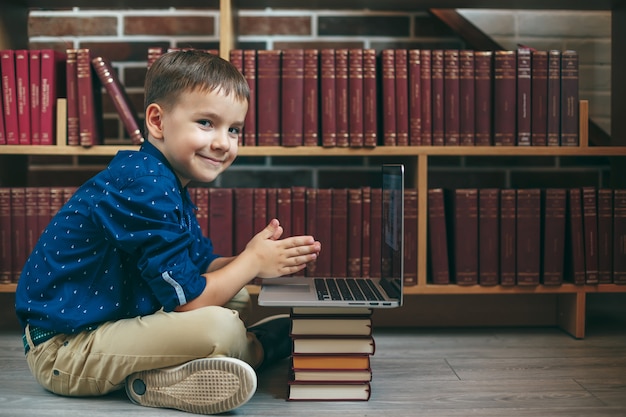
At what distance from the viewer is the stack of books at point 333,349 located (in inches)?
49.9

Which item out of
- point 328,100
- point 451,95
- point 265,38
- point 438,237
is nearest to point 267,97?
point 328,100

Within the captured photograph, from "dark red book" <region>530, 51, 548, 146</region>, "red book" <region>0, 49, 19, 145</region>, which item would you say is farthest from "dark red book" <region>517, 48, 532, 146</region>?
"red book" <region>0, 49, 19, 145</region>

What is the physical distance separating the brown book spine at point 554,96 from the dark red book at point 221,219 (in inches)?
34.2

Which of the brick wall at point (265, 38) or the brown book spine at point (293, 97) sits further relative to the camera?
the brick wall at point (265, 38)

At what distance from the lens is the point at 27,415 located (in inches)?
46.3

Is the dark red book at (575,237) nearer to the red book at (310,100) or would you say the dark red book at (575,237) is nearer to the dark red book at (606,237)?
the dark red book at (606,237)

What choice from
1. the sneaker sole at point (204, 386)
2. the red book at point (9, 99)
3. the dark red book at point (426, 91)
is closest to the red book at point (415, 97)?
the dark red book at point (426, 91)

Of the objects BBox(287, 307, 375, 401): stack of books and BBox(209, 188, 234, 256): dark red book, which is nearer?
BBox(287, 307, 375, 401): stack of books

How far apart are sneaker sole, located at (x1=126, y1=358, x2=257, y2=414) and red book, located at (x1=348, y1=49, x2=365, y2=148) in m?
0.80

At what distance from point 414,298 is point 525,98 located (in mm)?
628

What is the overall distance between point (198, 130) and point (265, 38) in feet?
2.95

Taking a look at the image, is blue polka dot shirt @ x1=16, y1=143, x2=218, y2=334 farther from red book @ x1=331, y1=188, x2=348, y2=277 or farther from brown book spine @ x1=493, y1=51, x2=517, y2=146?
brown book spine @ x1=493, y1=51, x2=517, y2=146

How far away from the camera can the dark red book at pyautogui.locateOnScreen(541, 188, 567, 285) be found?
181cm

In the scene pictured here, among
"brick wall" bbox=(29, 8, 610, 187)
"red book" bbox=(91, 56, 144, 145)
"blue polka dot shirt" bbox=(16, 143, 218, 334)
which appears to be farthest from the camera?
"brick wall" bbox=(29, 8, 610, 187)
